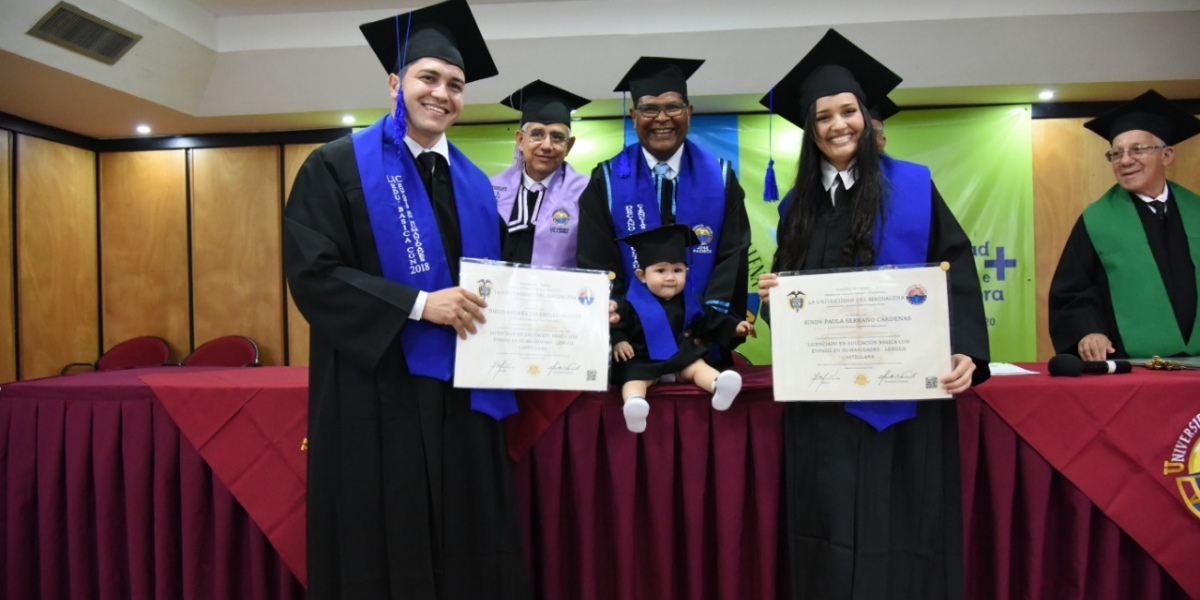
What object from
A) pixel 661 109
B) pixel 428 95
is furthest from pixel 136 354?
pixel 661 109

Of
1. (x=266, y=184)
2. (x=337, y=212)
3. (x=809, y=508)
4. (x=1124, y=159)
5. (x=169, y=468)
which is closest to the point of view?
(x=337, y=212)

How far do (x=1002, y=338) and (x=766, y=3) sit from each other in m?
3.08

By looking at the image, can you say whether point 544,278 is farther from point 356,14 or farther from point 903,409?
point 356,14

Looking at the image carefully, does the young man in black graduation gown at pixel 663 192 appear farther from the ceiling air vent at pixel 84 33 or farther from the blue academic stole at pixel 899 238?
the ceiling air vent at pixel 84 33

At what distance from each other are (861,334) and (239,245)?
5.70 meters

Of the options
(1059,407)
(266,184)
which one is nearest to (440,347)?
(1059,407)

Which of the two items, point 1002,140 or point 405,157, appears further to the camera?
point 1002,140

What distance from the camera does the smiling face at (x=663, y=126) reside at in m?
2.64

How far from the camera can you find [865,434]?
1980mm

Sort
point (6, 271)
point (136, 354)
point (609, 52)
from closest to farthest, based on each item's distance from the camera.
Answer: point (609, 52)
point (6, 271)
point (136, 354)

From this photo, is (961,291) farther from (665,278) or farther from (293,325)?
(293,325)

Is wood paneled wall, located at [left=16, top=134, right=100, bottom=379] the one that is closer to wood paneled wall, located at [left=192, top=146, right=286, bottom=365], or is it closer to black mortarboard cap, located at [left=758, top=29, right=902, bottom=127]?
wood paneled wall, located at [left=192, top=146, right=286, bottom=365]

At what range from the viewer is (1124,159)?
2875 millimetres

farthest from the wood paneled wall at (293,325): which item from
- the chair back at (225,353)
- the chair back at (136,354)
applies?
the chair back at (136,354)
